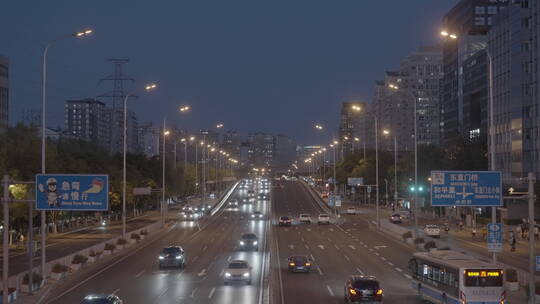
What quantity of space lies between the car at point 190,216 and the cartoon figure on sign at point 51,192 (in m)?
62.5

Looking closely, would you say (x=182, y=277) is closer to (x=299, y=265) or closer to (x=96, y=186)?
(x=299, y=265)

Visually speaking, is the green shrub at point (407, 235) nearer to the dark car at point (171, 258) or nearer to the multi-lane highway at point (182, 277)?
the multi-lane highway at point (182, 277)

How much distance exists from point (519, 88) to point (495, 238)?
5572 centimetres

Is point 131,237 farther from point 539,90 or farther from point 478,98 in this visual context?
point 478,98

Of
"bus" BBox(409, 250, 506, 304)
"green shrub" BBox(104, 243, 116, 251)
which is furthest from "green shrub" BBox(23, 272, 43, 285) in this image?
"bus" BBox(409, 250, 506, 304)

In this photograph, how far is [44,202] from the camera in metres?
33.8

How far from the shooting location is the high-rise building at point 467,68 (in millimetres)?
132250

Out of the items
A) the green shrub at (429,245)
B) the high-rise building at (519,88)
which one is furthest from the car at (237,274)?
the high-rise building at (519,88)

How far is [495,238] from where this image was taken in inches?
1215

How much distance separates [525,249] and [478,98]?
8361cm

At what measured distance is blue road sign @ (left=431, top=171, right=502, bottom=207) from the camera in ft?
113

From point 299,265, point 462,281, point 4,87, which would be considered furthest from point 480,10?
point 462,281

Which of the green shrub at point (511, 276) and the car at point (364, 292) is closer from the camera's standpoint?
the car at point (364, 292)

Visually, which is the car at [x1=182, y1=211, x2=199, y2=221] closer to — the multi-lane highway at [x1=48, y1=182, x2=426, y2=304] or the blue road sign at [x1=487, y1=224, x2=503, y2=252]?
the multi-lane highway at [x1=48, y1=182, x2=426, y2=304]
